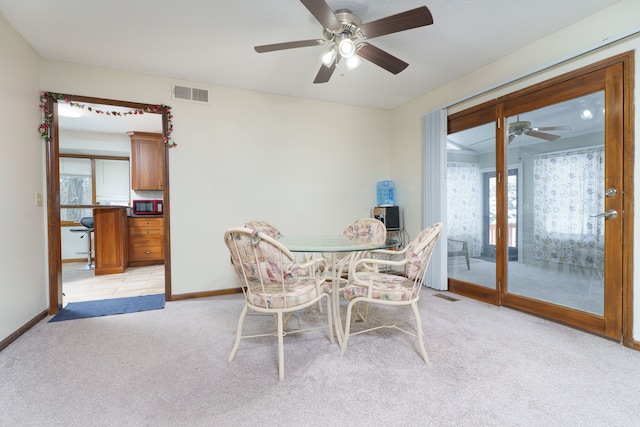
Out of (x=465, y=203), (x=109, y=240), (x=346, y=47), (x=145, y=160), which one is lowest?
(x=109, y=240)

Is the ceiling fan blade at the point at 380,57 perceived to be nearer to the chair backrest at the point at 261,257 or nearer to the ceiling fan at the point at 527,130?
the ceiling fan at the point at 527,130

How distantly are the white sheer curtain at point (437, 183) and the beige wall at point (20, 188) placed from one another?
4.26m

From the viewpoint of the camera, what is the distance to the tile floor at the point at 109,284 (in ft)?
12.0

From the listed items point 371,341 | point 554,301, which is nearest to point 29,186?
point 371,341

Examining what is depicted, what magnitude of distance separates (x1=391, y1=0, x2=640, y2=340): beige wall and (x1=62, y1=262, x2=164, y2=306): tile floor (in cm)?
379

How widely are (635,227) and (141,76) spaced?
4.87m

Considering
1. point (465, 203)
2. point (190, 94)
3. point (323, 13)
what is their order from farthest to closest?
point (465, 203), point (190, 94), point (323, 13)

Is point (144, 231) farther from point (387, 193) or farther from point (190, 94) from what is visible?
point (387, 193)

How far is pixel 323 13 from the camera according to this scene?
6.24ft

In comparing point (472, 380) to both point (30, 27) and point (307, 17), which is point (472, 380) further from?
point (30, 27)

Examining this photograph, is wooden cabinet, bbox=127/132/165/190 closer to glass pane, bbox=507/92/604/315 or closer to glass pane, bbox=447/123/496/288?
glass pane, bbox=447/123/496/288

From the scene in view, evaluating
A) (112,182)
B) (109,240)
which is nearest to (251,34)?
(109,240)

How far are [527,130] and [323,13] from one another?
2.34 m

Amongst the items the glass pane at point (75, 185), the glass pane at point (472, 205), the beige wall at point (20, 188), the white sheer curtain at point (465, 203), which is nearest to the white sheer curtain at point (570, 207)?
the glass pane at point (472, 205)
